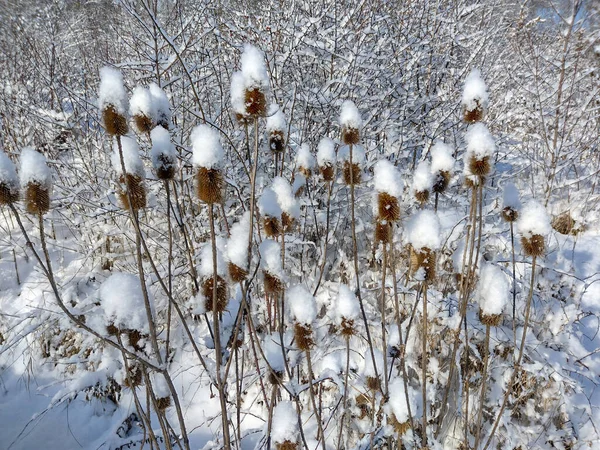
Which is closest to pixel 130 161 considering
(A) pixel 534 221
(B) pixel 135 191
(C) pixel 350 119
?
(B) pixel 135 191

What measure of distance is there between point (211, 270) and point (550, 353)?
2.58m

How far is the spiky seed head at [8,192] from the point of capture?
1269 millimetres

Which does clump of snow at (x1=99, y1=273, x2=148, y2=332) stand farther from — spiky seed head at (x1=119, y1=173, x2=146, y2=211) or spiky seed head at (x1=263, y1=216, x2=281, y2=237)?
spiky seed head at (x1=263, y1=216, x2=281, y2=237)

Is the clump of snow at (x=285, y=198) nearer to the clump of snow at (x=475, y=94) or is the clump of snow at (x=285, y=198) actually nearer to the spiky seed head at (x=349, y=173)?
the spiky seed head at (x=349, y=173)

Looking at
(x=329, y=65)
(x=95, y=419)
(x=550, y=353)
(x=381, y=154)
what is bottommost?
(x=95, y=419)

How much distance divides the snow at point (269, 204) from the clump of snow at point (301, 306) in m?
0.31

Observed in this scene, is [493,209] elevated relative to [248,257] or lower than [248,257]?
elevated

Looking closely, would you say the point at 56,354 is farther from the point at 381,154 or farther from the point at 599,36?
the point at 599,36

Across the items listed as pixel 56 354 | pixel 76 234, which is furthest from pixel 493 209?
pixel 76 234

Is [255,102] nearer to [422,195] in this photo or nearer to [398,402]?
[422,195]

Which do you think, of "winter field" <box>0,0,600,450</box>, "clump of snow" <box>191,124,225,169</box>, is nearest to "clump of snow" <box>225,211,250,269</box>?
"winter field" <box>0,0,600,450</box>

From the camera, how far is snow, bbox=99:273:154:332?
128 centimetres

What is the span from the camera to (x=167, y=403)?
178cm

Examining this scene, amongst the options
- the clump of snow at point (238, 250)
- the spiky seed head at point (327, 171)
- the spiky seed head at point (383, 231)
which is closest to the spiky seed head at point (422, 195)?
the spiky seed head at point (383, 231)
